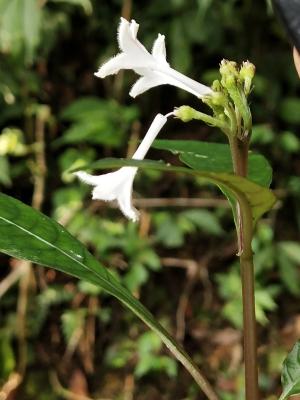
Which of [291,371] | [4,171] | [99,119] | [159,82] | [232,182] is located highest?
[99,119]

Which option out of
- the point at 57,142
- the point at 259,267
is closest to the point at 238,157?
the point at 259,267

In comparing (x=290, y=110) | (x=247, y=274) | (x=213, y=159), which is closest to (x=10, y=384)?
(x=290, y=110)

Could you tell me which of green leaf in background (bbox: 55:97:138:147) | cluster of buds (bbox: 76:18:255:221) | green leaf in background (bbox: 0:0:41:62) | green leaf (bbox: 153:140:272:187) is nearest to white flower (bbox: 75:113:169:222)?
cluster of buds (bbox: 76:18:255:221)

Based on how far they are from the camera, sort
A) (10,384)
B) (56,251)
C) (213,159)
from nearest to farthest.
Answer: (56,251) < (213,159) < (10,384)

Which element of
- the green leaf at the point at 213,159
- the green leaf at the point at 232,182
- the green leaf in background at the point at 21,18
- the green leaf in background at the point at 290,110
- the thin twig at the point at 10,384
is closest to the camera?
the green leaf at the point at 232,182

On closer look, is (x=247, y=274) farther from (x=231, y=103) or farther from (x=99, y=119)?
(x=99, y=119)

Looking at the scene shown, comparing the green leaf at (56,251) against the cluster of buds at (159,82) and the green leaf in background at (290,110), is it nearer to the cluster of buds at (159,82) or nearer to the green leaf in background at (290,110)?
the cluster of buds at (159,82)

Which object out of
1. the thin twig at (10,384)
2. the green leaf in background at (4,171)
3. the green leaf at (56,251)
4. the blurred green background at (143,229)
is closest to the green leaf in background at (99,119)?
the blurred green background at (143,229)

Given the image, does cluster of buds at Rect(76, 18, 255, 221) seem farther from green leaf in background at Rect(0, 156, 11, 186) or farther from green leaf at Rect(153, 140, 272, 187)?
green leaf in background at Rect(0, 156, 11, 186)
